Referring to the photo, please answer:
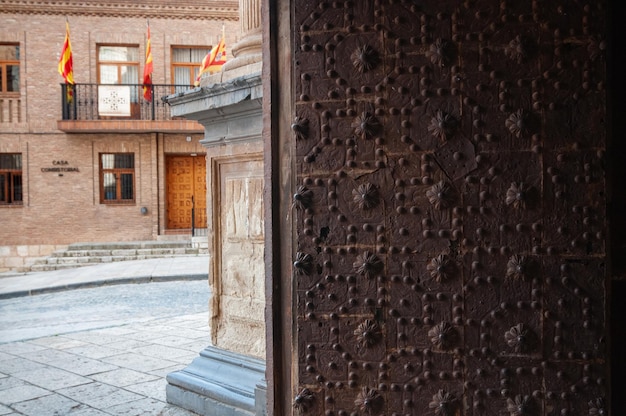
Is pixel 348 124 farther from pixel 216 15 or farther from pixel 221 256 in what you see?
pixel 216 15

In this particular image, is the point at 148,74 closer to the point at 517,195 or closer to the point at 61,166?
the point at 61,166

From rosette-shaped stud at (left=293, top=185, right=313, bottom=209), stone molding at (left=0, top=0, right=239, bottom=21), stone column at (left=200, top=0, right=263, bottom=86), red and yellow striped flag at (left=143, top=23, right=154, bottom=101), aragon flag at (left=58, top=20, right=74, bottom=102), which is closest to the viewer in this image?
rosette-shaped stud at (left=293, top=185, right=313, bottom=209)

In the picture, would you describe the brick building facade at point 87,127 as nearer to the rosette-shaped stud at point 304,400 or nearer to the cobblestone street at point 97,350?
the cobblestone street at point 97,350

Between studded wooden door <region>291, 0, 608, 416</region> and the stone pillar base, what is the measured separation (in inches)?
40.7

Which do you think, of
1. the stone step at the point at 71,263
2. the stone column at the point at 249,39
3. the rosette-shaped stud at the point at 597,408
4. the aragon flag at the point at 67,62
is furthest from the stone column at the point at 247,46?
the aragon flag at the point at 67,62

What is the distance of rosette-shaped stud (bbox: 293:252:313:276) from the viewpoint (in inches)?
91.9

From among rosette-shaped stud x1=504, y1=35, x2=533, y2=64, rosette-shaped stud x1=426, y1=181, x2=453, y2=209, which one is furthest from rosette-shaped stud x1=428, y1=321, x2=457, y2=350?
rosette-shaped stud x1=504, y1=35, x2=533, y2=64

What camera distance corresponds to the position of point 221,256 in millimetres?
3734

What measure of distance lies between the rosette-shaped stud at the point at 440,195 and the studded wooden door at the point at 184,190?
16.8 m

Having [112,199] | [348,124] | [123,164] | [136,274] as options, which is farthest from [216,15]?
[348,124]

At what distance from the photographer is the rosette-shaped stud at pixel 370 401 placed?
7.42ft

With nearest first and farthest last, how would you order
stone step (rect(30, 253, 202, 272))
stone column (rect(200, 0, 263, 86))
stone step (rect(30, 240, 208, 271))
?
stone column (rect(200, 0, 263, 86)), stone step (rect(30, 253, 202, 272)), stone step (rect(30, 240, 208, 271))

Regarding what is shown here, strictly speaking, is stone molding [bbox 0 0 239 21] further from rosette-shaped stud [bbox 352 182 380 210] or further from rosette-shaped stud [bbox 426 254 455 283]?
rosette-shaped stud [bbox 426 254 455 283]

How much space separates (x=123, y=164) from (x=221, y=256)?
1562 centimetres
